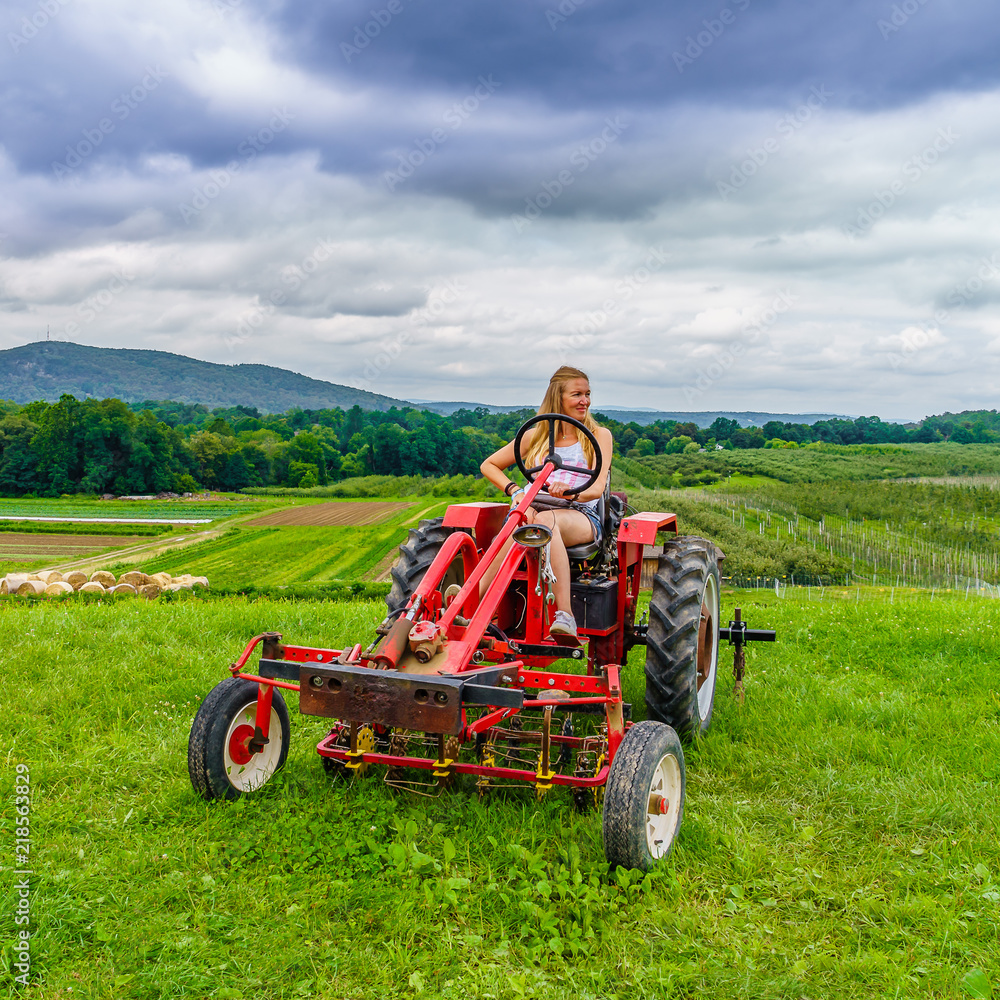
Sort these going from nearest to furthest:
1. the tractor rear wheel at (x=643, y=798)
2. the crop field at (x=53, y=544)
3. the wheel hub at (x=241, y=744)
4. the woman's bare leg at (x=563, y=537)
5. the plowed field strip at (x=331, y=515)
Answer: the tractor rear wheel at (x=643, y=798) → the wheel hub at (x=241, y=744) → the woman's bare leg at (x=563, y=537) → the crop field at (x=53, y=544) → the plowed field strip at (x=331, y=515)

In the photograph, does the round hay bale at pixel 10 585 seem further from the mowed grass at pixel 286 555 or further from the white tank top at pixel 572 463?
the mowed grass at pixel 286 555

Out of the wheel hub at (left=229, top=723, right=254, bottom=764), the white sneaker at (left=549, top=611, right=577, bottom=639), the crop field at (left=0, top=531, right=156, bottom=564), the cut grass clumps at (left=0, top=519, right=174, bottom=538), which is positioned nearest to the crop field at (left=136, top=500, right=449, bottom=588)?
the crop field at (left=0, top=531, right=156, bottom=564)

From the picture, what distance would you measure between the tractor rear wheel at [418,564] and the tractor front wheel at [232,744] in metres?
0.96

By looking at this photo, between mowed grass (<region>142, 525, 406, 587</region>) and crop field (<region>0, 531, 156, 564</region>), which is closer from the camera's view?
mowed grass (<region>142, 525, 406, 587</region>)

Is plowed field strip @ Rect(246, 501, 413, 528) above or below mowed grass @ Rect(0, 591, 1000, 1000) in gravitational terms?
below

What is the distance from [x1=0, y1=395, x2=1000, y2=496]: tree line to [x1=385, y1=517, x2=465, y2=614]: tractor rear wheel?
4286cm

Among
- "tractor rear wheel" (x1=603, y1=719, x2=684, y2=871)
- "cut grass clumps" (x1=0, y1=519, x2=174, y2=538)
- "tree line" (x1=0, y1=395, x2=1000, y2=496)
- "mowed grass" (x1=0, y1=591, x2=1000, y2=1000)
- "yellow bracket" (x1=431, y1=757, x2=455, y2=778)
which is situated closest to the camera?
"mowed grass" (x1=0, y1=591, x2=1000, y2=1000)

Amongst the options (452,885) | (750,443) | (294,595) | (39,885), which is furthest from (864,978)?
(750,443)

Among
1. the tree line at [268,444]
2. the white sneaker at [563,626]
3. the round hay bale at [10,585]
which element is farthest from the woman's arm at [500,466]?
the tree line at [268,444]

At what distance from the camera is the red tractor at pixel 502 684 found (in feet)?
9.91

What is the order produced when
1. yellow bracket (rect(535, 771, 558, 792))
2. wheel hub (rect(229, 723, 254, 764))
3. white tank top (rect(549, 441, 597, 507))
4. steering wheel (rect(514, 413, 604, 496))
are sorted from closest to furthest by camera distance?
yellow bracket (rect(535, 771, 558, 792)), wheel hub (rect(229, 723, 254, 764)), steering wheel (rect(514, 413, 604, 496)), white tank top (rect(549, 441, 597, 507))

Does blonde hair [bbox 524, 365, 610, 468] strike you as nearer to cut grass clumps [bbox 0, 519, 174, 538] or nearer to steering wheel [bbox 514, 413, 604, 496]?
steering wheel [bbox 514, 413, 604, 496]

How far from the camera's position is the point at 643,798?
2.93 m

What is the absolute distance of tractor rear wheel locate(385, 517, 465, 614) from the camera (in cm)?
451
